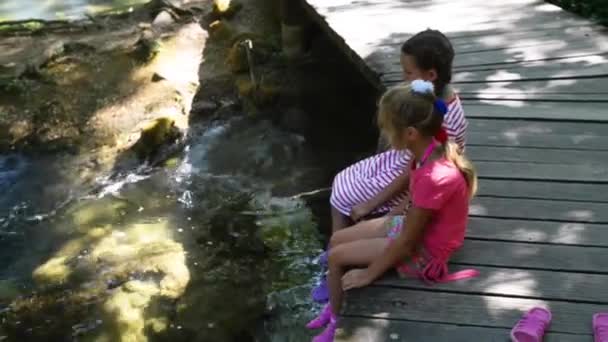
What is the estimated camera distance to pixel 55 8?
35.5 feet

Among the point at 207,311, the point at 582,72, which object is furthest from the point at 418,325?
the point at 582,72

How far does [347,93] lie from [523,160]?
421 cm

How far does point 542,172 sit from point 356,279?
137 centimetres

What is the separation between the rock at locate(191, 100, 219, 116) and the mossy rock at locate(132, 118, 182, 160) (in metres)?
0.49

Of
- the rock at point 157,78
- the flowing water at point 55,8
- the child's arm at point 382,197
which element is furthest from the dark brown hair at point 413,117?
the flowing water at point 55,8

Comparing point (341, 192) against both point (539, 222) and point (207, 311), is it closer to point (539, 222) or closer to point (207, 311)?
point (539, 222)

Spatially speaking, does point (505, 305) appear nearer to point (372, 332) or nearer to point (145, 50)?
point (372, 332)

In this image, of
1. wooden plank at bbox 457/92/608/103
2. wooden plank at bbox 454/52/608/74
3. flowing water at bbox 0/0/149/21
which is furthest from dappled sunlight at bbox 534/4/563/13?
flowing water at bbox 0/0/149/21

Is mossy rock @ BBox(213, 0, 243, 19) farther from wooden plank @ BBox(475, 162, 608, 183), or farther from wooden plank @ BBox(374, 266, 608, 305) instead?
wooden plank @ BBox(374, 266, 608, 305)

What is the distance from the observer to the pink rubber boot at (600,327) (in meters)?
2.43

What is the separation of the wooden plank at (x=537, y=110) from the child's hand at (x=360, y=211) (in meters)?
1.21

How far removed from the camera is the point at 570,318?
8.48ft

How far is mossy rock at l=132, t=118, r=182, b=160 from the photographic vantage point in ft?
22.6

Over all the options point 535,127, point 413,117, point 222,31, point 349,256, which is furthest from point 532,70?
point 222,31
